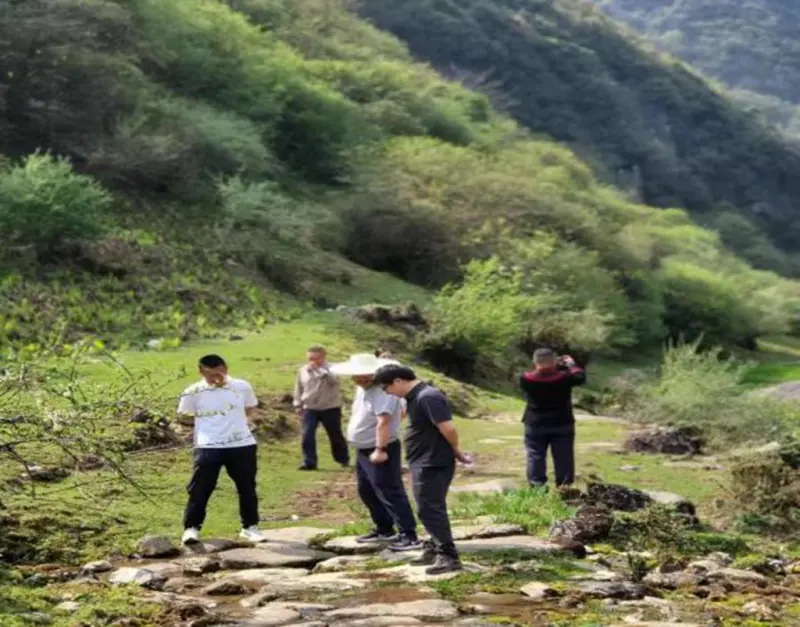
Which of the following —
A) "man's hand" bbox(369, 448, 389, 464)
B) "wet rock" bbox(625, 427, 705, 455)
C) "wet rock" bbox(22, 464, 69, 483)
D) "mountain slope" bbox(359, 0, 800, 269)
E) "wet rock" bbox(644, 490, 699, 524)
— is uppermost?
"mountain slope" bbox(359, 0, 800, 269)

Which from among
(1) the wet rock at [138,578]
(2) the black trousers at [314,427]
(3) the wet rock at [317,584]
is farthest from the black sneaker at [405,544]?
(2) the black trousers at [314,427]

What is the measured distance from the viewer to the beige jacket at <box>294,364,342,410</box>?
15188 millimetres

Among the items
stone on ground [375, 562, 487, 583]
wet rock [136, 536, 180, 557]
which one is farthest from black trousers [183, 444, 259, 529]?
stone on ground [375, 562, 487, 583]

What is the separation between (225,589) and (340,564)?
1.19 metres

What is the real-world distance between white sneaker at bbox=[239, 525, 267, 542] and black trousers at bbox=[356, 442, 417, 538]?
3.01ft

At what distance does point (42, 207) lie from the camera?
90.7ft

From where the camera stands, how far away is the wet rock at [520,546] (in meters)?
9.27

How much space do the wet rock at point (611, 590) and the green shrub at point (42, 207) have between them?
2184cm

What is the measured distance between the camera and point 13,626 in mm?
6902

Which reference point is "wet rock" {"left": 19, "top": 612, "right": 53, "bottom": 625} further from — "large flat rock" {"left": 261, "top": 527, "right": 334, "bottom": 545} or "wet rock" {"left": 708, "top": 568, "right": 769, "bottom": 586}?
"wet rock" {"left": 708, "top": 568, "right": 769, "bottom": 586}

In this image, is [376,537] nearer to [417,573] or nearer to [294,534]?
[294,534]

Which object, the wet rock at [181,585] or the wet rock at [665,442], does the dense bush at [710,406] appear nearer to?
the wet rock at [665,442]

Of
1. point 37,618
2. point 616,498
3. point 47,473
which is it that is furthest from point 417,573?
point 47,473

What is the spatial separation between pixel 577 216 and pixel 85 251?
21.9m
